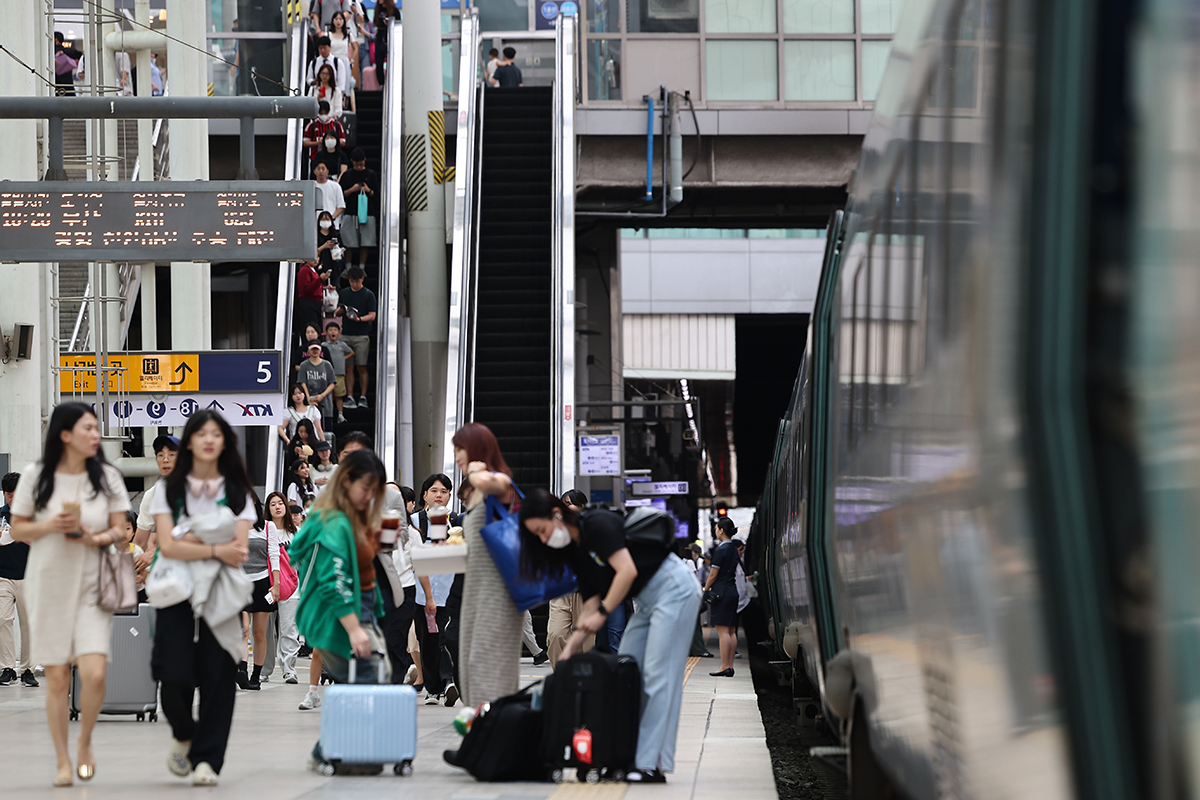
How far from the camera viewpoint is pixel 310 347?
63.0 feet

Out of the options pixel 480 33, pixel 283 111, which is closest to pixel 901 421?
pixel 283 111

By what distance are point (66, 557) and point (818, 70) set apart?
70.1 feet

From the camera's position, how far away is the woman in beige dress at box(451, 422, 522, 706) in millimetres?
6844

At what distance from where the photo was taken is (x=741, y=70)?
2639cm

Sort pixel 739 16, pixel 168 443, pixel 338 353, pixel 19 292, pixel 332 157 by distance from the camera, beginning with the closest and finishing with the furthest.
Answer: pixel 168 443 < pixel 19 292 < pixel 338 353 < pixel 332 157 < pixel 739 16

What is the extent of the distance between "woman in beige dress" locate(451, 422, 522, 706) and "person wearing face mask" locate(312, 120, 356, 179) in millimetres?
16726

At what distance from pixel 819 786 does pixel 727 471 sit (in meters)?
57.6

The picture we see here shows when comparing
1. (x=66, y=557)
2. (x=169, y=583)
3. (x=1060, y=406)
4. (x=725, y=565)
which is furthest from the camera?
(x=725, y=565)

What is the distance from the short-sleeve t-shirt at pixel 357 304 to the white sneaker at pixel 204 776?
14.6 meters

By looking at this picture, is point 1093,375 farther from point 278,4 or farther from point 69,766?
point 278,4

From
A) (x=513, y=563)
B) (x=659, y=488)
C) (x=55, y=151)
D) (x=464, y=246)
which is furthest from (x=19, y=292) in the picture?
(x=659, y=488)

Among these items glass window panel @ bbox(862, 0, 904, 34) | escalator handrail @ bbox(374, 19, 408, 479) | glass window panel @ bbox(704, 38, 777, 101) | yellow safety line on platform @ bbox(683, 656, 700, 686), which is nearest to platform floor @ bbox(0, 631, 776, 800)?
yellow safety line on platform @ bbox(683, 656, 700, 686)

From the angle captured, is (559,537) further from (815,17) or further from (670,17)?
(815,17)

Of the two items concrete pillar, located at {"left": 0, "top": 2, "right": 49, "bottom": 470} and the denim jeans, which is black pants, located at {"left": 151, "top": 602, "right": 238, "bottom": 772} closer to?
the denim jeans
